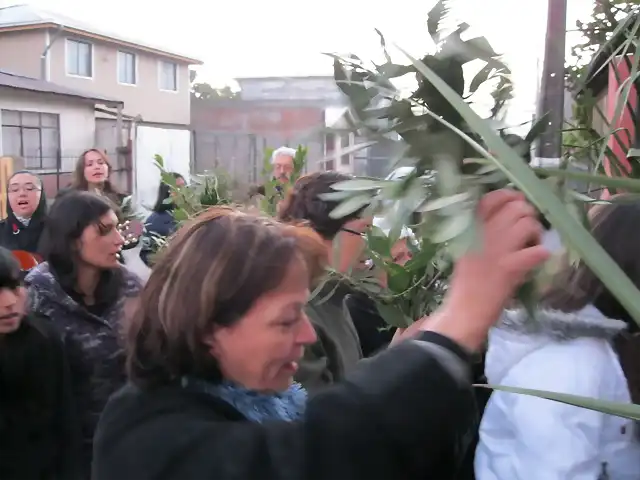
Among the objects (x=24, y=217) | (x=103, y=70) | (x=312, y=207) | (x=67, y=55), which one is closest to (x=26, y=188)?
(x=24, y=217)

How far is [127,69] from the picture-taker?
2198 centimetres

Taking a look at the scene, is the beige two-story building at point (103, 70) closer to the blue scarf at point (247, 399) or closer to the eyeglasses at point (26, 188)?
the eyeglasses at point (26, 188)

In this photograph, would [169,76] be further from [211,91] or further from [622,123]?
[622,123]

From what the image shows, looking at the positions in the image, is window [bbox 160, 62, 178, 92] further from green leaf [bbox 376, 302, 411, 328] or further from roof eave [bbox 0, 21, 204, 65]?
green leaf [bbox 376, 302, 411, 328]

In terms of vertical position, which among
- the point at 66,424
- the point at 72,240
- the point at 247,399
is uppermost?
the point at 72,240

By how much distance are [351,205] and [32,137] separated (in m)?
16.2

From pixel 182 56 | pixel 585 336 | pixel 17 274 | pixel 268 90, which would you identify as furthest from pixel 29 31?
pixel 585 336

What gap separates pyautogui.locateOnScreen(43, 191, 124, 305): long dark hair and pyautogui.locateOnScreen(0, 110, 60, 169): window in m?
13.8

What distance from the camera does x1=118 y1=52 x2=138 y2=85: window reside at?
853 inches

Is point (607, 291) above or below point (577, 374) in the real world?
above

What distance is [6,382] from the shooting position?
1911mm

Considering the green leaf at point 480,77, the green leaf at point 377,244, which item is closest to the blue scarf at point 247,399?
the green leaf at point 377,244


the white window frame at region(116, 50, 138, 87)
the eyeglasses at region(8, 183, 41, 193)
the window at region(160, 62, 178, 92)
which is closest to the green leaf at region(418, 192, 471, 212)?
the eyeglasses at region(8, 183, 41, 193)

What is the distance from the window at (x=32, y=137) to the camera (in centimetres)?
1504
